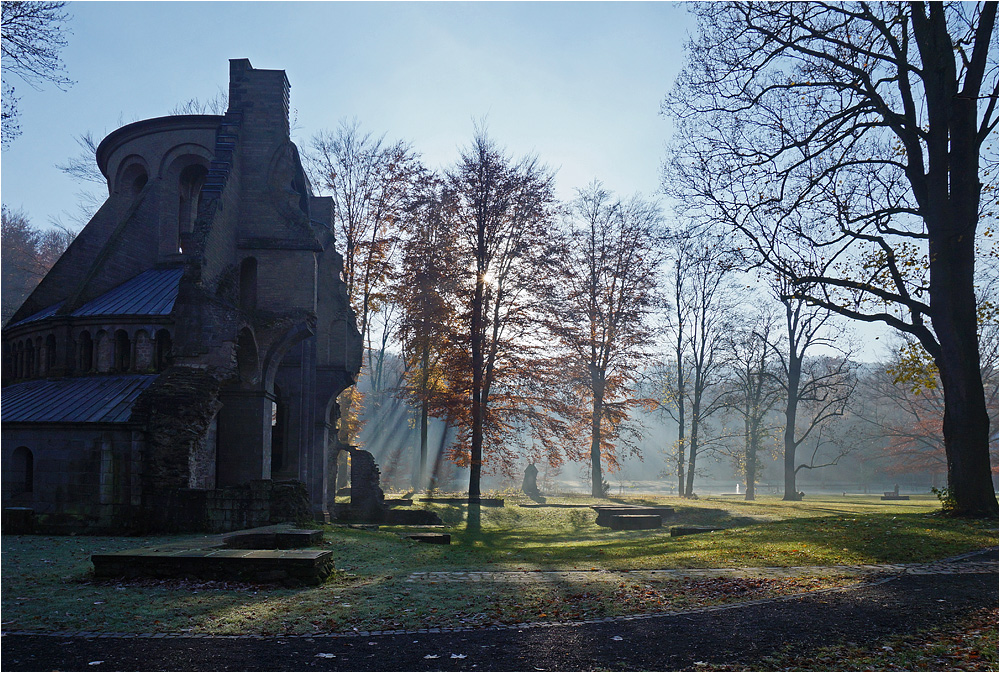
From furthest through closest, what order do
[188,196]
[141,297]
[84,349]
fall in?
[188,196]
[141,297]
[84,349]

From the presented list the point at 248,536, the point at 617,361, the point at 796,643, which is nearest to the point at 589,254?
the point at 617,361

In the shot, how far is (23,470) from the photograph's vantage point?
56.8 feet

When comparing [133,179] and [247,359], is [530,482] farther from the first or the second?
[133,179]

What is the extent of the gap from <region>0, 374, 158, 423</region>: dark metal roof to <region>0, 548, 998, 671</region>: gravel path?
38.9ft

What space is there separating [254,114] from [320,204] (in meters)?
6.41

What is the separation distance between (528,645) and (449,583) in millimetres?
3269

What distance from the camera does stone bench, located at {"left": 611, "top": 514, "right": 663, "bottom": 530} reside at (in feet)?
70.8

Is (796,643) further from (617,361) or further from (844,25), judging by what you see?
Result: (617,361)

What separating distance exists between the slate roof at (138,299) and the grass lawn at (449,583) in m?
8.03

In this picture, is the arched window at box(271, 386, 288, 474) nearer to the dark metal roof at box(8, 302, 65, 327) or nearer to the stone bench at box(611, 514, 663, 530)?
the dark metal roof at box(8, 302, 65, 327)

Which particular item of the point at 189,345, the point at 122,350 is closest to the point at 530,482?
the point at 122,350

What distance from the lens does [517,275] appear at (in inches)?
1118

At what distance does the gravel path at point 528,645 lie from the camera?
568 cm

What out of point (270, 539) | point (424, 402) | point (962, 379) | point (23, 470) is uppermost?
point (962, 379)
